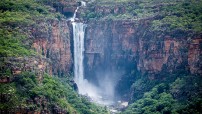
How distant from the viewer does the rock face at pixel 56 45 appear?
5962 cm

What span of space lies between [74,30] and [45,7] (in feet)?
20.2

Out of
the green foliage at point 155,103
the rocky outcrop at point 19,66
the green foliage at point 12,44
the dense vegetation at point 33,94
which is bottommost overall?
the green foliage at point 155,103

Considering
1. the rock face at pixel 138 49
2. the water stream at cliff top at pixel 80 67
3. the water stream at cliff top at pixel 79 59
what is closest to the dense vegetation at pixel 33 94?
the rock face at pixel 138 49

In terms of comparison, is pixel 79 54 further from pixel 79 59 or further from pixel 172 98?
pixel 172 98

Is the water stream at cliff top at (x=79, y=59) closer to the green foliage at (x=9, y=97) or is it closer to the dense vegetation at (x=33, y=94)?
the dense vegetation at (x=33, y=94)

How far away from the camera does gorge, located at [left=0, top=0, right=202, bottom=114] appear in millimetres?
49875

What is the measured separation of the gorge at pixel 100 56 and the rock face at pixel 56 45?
0.12 metres

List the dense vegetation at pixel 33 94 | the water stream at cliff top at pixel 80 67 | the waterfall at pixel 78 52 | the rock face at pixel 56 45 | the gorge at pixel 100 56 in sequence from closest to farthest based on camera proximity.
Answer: the dense vegetation at pixel 33 94 < the gorge at pixel 100 56 < the rock face at pixel 56 45 < the water stream at cliff top at pixel 80 67 < the waterfall at pixel 78 52

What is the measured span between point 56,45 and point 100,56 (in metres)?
10.9

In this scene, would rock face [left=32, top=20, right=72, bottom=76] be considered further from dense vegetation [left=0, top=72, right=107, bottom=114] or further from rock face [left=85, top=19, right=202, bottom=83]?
dense vegetation [left=0, top=72, right=107, bottom=114]

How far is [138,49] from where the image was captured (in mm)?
70125

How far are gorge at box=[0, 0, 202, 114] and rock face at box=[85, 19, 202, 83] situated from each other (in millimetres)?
125

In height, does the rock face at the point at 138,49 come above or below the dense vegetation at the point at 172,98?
above

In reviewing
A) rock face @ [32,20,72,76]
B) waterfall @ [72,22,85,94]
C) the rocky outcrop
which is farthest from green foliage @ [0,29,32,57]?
waterfall @ [72,22,85,94]
